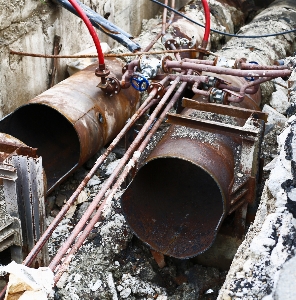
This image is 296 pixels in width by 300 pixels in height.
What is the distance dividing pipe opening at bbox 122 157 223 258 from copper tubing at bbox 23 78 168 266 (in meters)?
0.36

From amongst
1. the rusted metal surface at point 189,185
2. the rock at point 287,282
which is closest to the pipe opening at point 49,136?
the rusted metal surface at point 189,185

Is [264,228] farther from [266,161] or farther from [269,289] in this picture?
[266,161]

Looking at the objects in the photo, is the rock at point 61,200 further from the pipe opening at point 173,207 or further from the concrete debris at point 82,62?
the concrete debris at point 82,62

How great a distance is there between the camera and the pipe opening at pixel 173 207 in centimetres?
329

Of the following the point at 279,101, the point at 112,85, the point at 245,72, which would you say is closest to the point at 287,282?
the point at 245,72

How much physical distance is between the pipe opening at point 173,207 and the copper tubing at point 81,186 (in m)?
0.36

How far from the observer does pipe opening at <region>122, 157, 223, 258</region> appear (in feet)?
10.8

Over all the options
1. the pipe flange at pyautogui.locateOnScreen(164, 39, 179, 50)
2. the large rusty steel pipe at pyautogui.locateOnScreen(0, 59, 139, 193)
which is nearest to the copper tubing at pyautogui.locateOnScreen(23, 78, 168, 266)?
the large rusty steel pipe at pyautogui.locateOnScreen(0, 59, 139, 193)

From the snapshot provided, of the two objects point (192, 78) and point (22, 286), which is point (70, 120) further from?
point (22, 286)

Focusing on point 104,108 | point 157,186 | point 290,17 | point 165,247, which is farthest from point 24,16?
point 290,17

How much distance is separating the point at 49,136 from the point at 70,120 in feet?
2.75

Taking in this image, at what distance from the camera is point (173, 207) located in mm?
3525

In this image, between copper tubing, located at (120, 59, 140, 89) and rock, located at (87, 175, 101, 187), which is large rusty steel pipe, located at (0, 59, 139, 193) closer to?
rock, located at (87, 175, 101, 187)

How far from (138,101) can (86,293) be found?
6.65 ft
